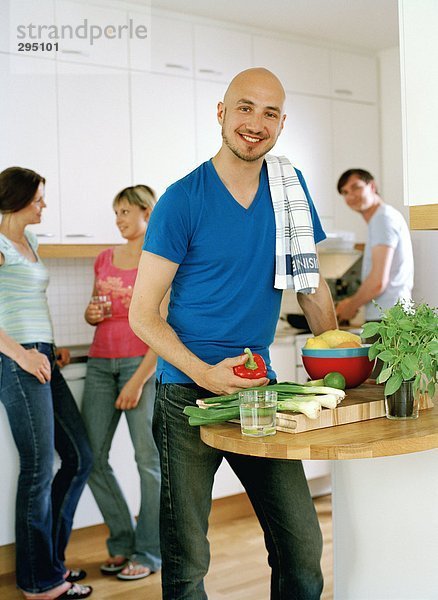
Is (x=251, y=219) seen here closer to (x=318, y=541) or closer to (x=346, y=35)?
(x=318, y=541)

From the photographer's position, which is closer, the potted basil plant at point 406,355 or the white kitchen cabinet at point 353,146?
the potted basil plant at point 406,355

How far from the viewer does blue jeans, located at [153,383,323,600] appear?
2.01 metres

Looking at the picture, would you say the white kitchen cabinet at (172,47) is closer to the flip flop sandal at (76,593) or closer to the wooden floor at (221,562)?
the wooden floor at (221,562)

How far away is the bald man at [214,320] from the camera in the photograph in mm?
2020

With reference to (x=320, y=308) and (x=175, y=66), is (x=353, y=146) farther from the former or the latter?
(x=320, y=308)

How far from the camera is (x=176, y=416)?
2.07 meters

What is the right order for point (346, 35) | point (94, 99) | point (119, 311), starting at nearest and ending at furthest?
point (119, 311) → point (94, 99) → point (346, 35)

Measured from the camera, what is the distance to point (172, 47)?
429 cm

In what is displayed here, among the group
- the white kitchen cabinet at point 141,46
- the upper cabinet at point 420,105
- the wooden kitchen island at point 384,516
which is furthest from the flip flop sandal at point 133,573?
the white kitchen cabinet at point 141,46

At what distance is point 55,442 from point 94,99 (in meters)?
1.67

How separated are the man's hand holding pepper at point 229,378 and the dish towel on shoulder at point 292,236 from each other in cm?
31

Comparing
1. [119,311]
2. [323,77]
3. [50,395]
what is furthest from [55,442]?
[323,77]

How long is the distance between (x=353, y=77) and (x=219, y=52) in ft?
3.44

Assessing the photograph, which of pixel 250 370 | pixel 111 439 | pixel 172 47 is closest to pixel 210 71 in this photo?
pixel 172 47
